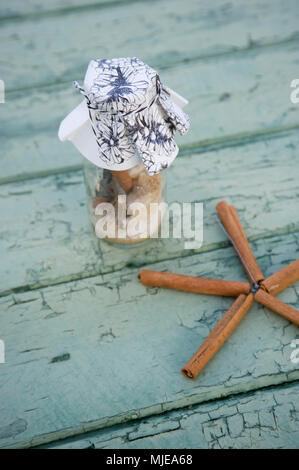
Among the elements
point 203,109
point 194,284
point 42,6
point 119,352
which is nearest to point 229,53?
point 203,109

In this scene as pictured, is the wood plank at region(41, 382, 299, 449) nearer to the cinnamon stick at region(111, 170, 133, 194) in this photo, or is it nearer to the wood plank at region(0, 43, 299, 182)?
the cinnamon stick at region(111, 170, 133, 194)

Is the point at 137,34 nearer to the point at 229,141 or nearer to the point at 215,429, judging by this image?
the point at 229,141

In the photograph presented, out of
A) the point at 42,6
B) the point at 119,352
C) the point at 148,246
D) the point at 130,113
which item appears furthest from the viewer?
the point at 42,6

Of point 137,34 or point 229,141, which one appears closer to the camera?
point 229,141

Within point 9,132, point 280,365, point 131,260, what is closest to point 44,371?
point 131,260
